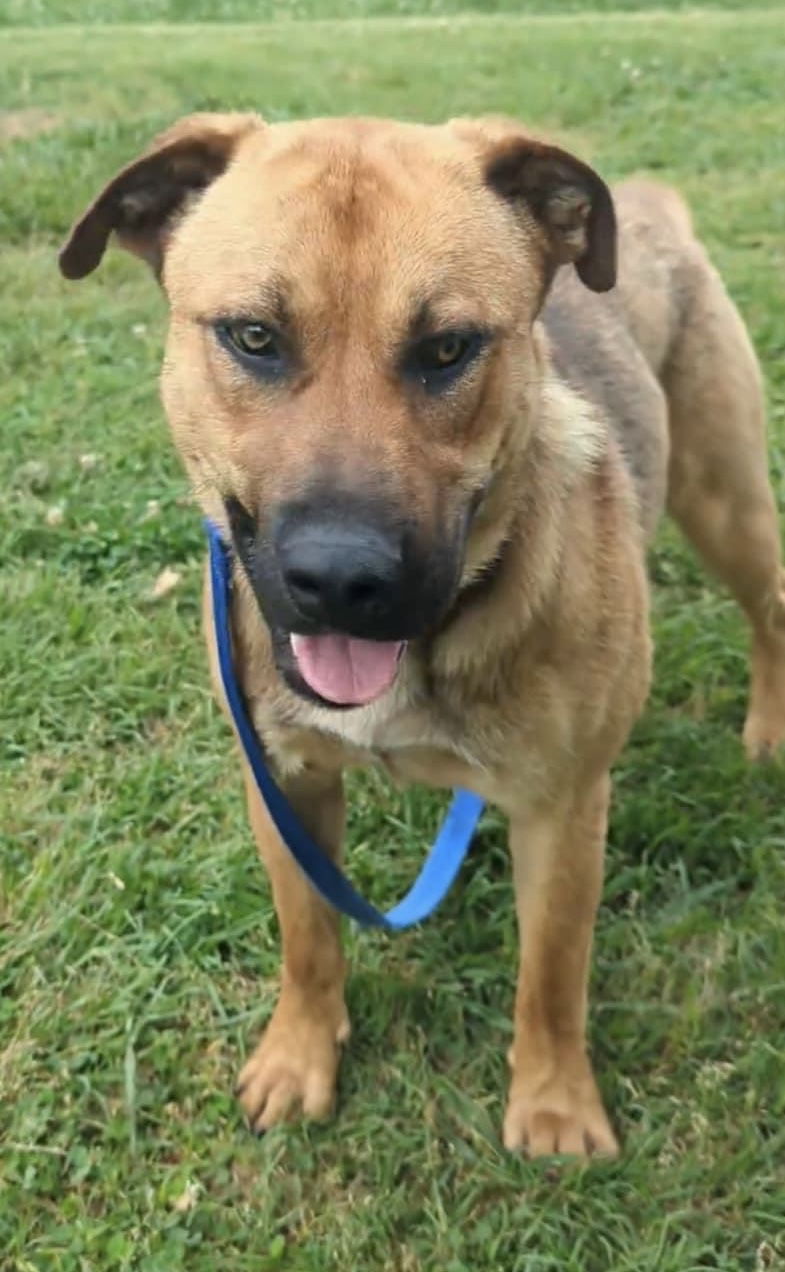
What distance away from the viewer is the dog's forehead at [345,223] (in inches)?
85.8

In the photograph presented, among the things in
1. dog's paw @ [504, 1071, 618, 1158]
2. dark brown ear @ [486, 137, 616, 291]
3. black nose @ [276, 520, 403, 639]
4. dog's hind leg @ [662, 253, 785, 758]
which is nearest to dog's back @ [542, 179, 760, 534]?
dog's hind leg @ [662, 253, 785, 758]

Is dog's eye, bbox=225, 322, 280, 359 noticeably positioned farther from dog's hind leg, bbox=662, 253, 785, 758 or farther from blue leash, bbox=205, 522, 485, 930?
dog's hind leg, bbox=662, 253, 785, 758

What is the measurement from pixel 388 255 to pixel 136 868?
187 centimetres

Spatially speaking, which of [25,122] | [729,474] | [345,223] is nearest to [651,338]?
[729,474]

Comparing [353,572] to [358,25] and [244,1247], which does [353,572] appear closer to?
[244,1247]

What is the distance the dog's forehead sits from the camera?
7.15 feet

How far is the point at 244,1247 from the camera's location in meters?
2.79

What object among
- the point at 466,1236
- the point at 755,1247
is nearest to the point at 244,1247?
the point at 466,1236

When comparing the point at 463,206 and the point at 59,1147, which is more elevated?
the point at 463,206

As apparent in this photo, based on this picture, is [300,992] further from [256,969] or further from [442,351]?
[442,351]

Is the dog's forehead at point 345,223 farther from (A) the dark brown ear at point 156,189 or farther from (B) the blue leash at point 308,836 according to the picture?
(B) the blue leash at point 308,836

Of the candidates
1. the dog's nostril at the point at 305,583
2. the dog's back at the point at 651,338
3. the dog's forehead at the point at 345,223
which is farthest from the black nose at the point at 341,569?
the dog's back at the point at 651,338

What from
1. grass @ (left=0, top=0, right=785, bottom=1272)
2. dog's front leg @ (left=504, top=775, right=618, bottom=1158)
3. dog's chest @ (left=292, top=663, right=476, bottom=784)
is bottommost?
grass @ (left=0, top=0, right=785, bottom=1272)

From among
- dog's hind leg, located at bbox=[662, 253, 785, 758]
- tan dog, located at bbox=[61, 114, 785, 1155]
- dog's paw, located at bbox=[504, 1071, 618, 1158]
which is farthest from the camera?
dog's hind leg, located at bbox=[662, 253, 785, 758]
